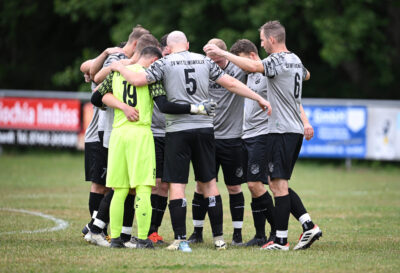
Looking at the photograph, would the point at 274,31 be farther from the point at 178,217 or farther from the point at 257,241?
the point at 257,241

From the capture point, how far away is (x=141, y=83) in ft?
25.6

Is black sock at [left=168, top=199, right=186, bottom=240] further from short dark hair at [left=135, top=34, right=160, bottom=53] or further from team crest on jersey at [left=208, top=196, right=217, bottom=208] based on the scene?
short dark hair at [left=135, top=34, right=160, bottom=53]

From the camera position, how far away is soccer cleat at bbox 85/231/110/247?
8273mm

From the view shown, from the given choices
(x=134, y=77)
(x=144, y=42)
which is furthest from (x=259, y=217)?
(x=144, y=42)

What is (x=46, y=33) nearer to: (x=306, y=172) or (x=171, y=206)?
(x=306, y=172)

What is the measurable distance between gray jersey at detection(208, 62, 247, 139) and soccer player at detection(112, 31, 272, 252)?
848mm

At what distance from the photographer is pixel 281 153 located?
26.6 feet

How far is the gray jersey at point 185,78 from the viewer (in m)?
7.89

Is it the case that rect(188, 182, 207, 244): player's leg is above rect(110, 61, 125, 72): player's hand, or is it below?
below

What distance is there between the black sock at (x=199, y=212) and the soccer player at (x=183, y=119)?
104 cm

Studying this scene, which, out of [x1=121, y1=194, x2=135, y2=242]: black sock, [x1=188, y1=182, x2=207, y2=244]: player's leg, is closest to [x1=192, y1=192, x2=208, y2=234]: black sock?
[x1=188, y1=182, x2=207, y2=244]: player's leg

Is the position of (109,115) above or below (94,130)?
above

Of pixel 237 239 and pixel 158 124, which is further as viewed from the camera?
pixel 158 124

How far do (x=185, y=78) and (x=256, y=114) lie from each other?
145 centimetres
